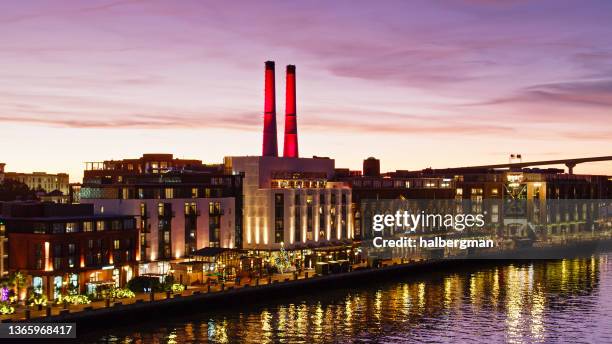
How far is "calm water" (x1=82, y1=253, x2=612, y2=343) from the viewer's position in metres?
72.6

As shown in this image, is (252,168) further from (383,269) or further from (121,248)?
(121,248)

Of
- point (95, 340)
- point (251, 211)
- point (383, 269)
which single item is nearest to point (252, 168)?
point (251, 211)

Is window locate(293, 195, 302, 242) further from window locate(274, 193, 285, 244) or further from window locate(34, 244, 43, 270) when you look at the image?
window locate(34, 244, 43, 270)

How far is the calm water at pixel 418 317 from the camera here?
7256cm

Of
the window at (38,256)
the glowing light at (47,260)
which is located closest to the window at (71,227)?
the glowing light at (47,260)

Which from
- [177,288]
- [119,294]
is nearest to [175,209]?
[177,288]

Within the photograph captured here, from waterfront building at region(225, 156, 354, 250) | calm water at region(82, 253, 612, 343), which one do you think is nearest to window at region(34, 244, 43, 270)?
calm water at region(82, 253, 612, 343)

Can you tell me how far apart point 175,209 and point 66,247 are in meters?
19.9

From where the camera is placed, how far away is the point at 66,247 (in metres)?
82.6

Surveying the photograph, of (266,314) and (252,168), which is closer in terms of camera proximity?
(266,314)

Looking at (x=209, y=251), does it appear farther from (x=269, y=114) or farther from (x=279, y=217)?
(x=269, y=114)

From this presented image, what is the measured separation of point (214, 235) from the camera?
350 feet

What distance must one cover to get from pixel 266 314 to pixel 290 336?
38.2 feet

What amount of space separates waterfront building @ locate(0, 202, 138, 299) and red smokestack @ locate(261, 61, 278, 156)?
1590 inches
